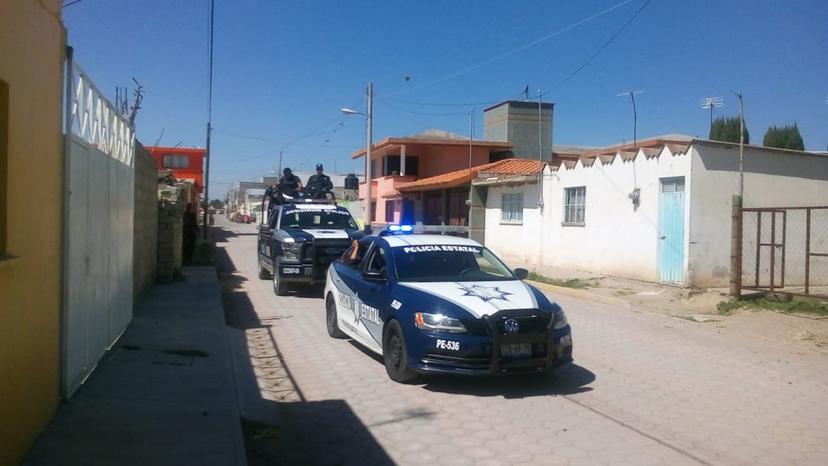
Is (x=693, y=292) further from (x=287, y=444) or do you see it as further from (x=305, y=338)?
(x=287, y=444)

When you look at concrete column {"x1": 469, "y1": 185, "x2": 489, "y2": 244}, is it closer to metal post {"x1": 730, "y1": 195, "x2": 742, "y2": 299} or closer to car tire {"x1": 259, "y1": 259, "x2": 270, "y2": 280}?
car tire {"x1": 259, "y1": 259, "x2": 270, "y2": 280}

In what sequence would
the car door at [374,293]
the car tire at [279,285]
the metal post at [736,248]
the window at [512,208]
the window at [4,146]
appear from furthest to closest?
the window at [512,208]
the car tire at [279,285]
the metal post at [736,248]
the car door at [374,293]
the window at [4,146]

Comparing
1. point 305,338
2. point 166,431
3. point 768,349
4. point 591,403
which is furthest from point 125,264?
point 768,349

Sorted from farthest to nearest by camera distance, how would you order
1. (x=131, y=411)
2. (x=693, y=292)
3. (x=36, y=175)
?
(x=693, y=292), (x=131, y=411), (x=36, y=175)

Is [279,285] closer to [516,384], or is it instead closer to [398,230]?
[398,230]

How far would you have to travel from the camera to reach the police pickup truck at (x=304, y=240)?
48.1 ft

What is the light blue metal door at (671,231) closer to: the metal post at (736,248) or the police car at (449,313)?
the metal post at (736,248)

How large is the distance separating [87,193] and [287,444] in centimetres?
292

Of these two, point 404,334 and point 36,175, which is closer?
point 36,175

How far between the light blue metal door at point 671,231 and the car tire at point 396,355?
10.3 metres

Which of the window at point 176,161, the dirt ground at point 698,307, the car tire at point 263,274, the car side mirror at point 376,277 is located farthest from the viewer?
the window at point 176,161

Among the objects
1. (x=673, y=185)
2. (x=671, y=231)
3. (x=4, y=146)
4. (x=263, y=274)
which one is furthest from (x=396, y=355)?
(x=263, y=274)

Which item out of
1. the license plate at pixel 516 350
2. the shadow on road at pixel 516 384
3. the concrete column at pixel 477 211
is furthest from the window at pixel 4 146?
the concrete column at pixel 477 211

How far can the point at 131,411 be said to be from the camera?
5.85m
